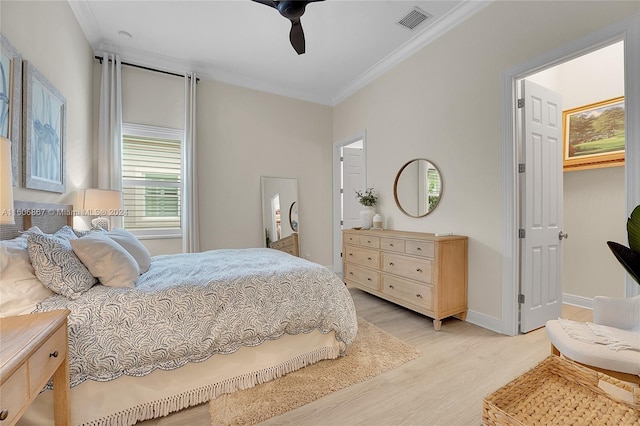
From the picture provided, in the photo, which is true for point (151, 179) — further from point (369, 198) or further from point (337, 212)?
point (369, 198)

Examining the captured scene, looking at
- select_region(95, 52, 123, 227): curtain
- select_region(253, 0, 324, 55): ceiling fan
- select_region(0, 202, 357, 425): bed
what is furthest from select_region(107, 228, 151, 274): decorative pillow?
select_region(253, 0, 324, 55): ceiling fan

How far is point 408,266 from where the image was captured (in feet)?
9.32

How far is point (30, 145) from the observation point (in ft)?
6.08

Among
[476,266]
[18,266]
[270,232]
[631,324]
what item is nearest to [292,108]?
[270,232]

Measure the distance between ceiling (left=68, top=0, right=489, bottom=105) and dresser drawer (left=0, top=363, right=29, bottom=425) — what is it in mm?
3101

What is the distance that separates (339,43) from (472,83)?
161 cm

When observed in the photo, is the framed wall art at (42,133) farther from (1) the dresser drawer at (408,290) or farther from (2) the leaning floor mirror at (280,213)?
(1) the dresser drawer at (408,290)

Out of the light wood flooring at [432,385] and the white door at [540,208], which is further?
the white door at [540,208]

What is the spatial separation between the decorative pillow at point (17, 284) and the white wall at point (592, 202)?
14.0 ft

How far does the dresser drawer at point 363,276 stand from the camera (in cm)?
330

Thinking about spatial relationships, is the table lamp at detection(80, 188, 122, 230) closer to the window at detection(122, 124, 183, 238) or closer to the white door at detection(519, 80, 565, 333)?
the window at detection(122, 124, 183, 238)

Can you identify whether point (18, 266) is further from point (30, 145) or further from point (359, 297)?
point (359, 297)

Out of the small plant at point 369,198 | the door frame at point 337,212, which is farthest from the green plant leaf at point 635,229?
the door frame at point 337,212

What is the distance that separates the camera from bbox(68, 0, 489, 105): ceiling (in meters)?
2.66
